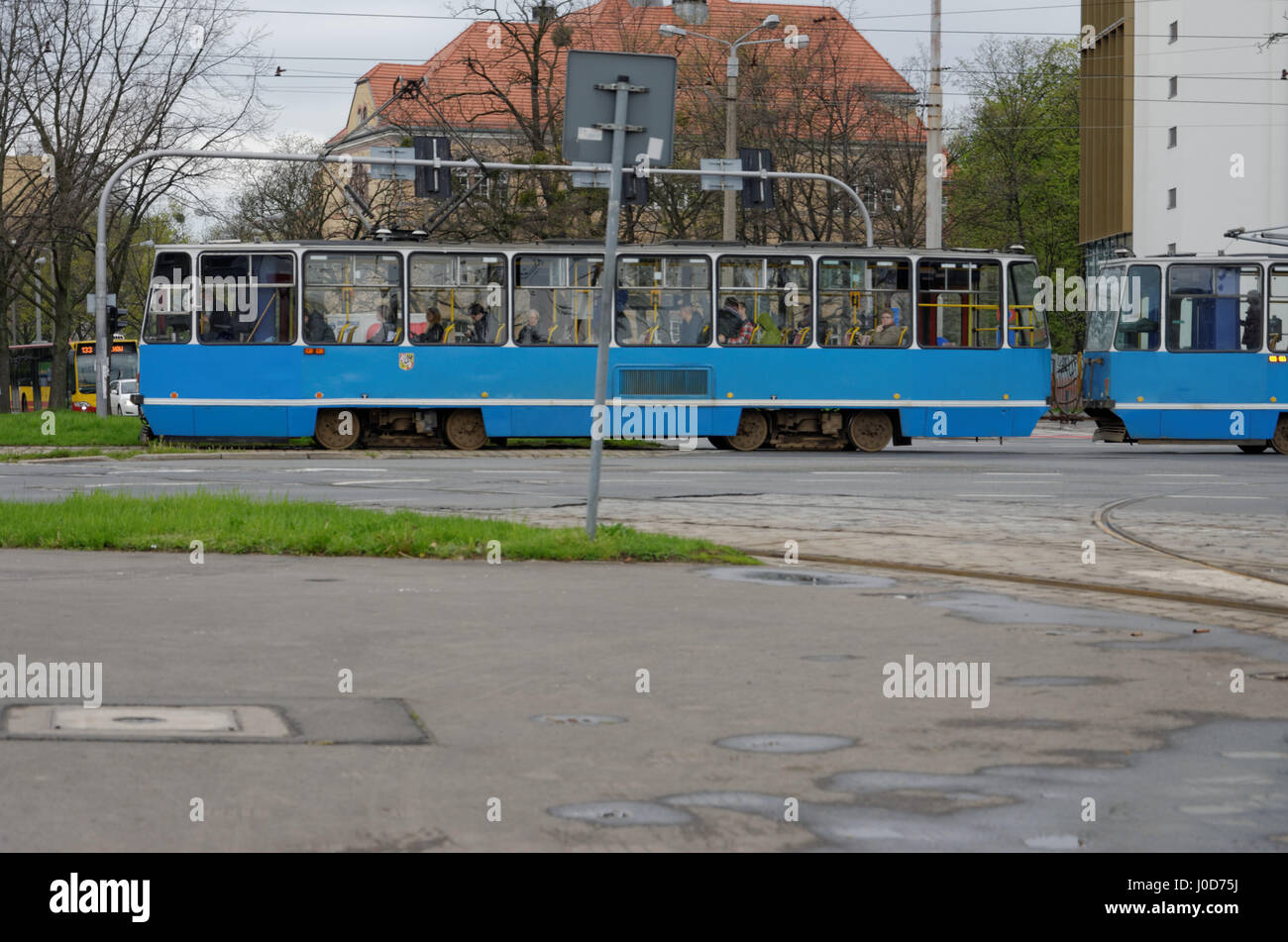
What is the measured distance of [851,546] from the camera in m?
13.4

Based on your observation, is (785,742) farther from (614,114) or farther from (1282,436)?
(1282,436)

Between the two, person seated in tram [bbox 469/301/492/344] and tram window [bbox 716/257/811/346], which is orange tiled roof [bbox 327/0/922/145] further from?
person seated in tram [bbox 469/301/492/344]

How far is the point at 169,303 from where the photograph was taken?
2988 cm

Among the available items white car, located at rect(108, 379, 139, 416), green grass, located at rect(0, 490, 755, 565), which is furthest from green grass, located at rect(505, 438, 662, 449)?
white car, located at rect(108, 379, 139, 416)

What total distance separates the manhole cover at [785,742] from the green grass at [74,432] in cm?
2473

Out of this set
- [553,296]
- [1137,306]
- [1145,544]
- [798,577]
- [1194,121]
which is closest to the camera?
[798,577]

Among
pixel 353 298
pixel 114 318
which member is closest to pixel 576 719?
pixel 353 298

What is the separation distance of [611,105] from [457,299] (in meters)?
18.5

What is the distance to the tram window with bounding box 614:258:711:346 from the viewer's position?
30.4 meters

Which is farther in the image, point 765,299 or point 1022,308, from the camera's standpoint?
point 1022,308

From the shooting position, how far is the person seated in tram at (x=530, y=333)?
30219mm

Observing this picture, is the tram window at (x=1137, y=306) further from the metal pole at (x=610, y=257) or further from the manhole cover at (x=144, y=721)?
the manhole cover at (x=144, y=721)

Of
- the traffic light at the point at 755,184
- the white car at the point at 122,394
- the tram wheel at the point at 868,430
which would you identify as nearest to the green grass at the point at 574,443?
the tram wheel at the point at 868,430

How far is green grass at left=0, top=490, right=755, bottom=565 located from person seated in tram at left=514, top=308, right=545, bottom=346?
16.3 meters
